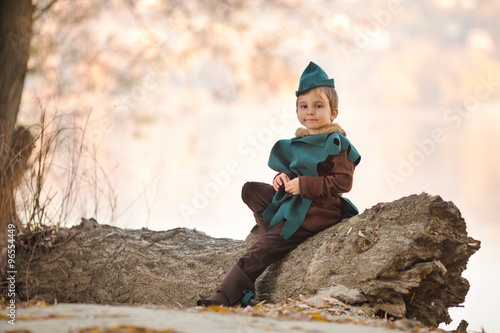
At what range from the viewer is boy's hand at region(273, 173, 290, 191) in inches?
128

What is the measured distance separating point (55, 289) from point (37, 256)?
281mm

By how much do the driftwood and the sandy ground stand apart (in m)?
0.74

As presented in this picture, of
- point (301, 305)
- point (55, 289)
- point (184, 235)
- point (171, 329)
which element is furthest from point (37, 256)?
point (171, 329)

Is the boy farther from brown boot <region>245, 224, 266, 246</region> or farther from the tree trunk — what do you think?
the tree trunk

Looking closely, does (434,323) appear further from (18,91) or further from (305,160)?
(18,91)

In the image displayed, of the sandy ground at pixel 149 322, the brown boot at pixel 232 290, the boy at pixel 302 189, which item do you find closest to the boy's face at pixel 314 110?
the boy at pixel 302 189

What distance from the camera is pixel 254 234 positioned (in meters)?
3.49

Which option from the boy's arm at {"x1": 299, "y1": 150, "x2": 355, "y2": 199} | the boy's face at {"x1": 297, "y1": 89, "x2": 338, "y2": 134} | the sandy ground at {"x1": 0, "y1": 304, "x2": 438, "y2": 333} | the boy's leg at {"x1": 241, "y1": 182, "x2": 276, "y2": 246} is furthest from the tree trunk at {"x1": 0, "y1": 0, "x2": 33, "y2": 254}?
the sandy ground at {"x1": 0, "y1": 304, "x2": 438, "y2": 333}

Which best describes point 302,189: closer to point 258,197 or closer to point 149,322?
point 258,197

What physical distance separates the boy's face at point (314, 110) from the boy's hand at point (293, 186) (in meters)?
0.36

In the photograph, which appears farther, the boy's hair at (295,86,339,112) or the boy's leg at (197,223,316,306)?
the boy's hair at (295,86,339,112)

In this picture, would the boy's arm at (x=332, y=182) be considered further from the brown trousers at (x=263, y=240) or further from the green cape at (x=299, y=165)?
the brown trousers at (x=263, y=240)

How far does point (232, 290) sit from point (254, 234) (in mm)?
557

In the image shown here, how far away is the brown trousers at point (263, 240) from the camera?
3111mm
